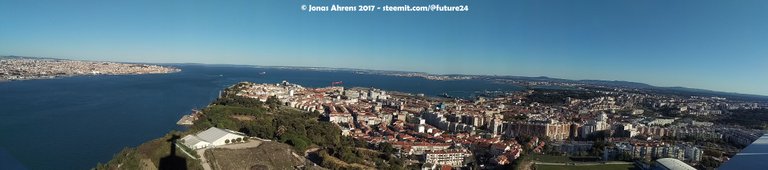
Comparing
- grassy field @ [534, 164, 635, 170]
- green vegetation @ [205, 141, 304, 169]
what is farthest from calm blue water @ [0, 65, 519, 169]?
grassy field @ [534, 164, 635, 170]

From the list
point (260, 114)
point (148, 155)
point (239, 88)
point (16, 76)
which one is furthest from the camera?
point (16, 76)

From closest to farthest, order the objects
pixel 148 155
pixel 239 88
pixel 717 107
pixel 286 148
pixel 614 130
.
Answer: pixel 148 155, pixel 286 148, pixel 614 130, pixel 239 88, pixel 717 107

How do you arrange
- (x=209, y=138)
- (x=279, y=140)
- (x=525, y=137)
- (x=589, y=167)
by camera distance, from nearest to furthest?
(x=209, y=138) < (x=589, y=167) < (x=279, y=140) < (x=525, y=137)

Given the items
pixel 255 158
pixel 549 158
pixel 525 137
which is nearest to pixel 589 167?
pixel 549 158

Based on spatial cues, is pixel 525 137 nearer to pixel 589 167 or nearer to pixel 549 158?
pixel 549 158

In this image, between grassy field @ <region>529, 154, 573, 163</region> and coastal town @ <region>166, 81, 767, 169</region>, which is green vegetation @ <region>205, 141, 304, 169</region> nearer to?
coastal town @ <region>166, 81, 767, 169</region>

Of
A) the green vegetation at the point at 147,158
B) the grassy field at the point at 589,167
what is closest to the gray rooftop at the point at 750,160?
the green vegetation at the point at 147,158

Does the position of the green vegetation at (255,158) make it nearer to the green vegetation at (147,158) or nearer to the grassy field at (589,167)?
the green vegetation at (147,158)

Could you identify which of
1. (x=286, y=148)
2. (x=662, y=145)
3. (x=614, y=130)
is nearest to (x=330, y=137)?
(x=286, y=148)

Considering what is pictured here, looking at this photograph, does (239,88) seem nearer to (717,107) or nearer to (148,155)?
(148,155)
